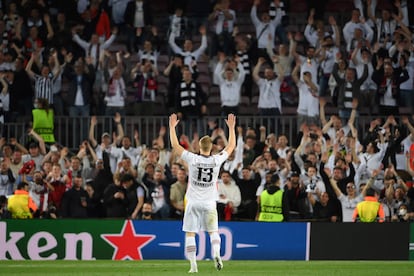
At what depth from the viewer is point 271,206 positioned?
2341cm

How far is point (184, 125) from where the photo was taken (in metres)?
28.1

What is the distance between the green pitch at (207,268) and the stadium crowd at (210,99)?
2.33 meters

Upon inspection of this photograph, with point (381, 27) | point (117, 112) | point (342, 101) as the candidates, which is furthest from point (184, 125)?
point (381, 27)

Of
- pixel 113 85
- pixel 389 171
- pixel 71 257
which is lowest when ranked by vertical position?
pixel 71 257

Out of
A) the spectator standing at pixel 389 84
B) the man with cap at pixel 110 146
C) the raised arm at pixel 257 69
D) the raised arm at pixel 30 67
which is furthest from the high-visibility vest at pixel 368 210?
the raised arm at pixel 30 67

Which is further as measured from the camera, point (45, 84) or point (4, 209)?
point (45, 84)

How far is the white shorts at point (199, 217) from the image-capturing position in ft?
58.6

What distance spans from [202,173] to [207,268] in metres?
2.26

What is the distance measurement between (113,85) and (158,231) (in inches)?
268

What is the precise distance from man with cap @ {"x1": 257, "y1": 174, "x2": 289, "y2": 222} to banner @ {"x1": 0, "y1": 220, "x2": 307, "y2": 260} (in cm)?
36

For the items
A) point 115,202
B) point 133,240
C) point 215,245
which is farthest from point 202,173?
point 115,202

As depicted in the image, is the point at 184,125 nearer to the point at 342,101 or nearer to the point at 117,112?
the point at 117,112

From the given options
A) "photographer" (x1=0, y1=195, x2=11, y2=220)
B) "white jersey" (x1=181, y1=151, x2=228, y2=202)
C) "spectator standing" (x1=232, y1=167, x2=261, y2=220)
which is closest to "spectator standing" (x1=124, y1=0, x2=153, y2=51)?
"spectator standing" (x1=232, y1=167, x2=261, y2=220)

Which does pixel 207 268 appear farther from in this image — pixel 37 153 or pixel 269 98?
pixel 269 98
